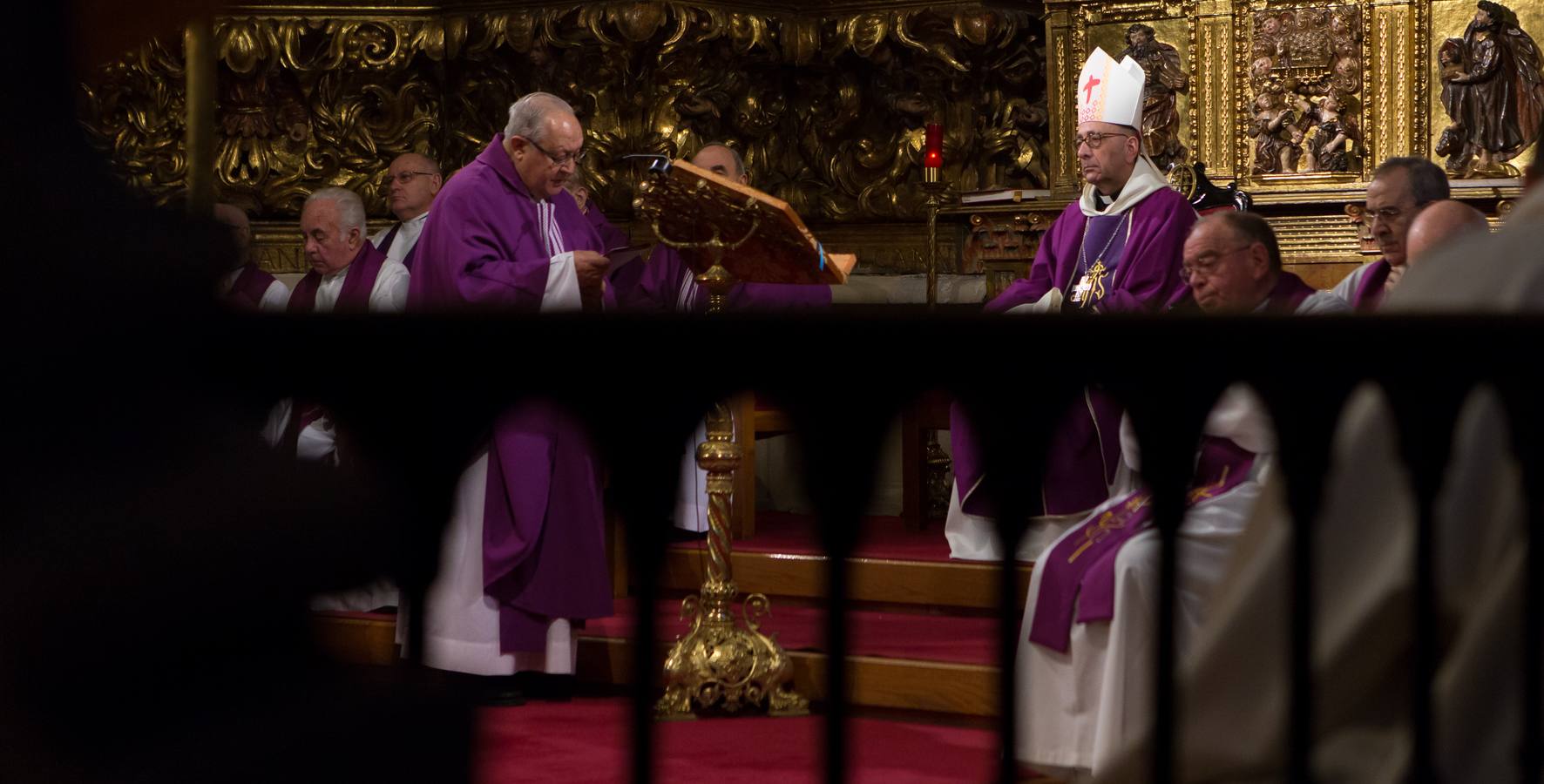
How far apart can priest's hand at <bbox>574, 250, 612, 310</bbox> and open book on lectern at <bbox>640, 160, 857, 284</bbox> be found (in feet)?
1.73

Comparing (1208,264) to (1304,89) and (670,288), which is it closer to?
(670,288)

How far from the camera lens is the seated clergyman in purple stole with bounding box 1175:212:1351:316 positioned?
5062 millimetres

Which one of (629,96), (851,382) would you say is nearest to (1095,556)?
(851,382)

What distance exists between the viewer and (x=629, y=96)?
9984 millimetres

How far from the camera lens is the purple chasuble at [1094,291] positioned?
677cm

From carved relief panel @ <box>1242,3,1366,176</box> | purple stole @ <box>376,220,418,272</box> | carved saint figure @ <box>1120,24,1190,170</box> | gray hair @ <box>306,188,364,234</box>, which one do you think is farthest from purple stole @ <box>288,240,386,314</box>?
carved relief panel @ <box>1242,3,1366,176</box>

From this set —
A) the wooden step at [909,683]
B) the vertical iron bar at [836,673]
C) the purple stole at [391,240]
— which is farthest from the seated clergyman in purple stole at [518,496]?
the vertical iron bar at [836,673]

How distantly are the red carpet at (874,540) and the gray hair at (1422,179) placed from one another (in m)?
2.13

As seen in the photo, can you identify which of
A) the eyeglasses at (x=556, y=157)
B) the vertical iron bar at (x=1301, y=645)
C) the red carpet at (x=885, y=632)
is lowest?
the red carpet at (x=885, y=632)

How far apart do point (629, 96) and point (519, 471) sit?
4333 millimetres

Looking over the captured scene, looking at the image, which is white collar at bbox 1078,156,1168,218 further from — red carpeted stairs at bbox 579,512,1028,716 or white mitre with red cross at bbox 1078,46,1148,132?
red carpeted stairs at bbox 579,512,1028,716

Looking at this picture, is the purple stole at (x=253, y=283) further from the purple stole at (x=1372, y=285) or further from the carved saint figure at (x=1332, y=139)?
the carved saint figure at (x=1332, y=139)

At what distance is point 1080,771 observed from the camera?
Answer: 15.4 ft

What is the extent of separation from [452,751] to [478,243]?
4972 millimetres
